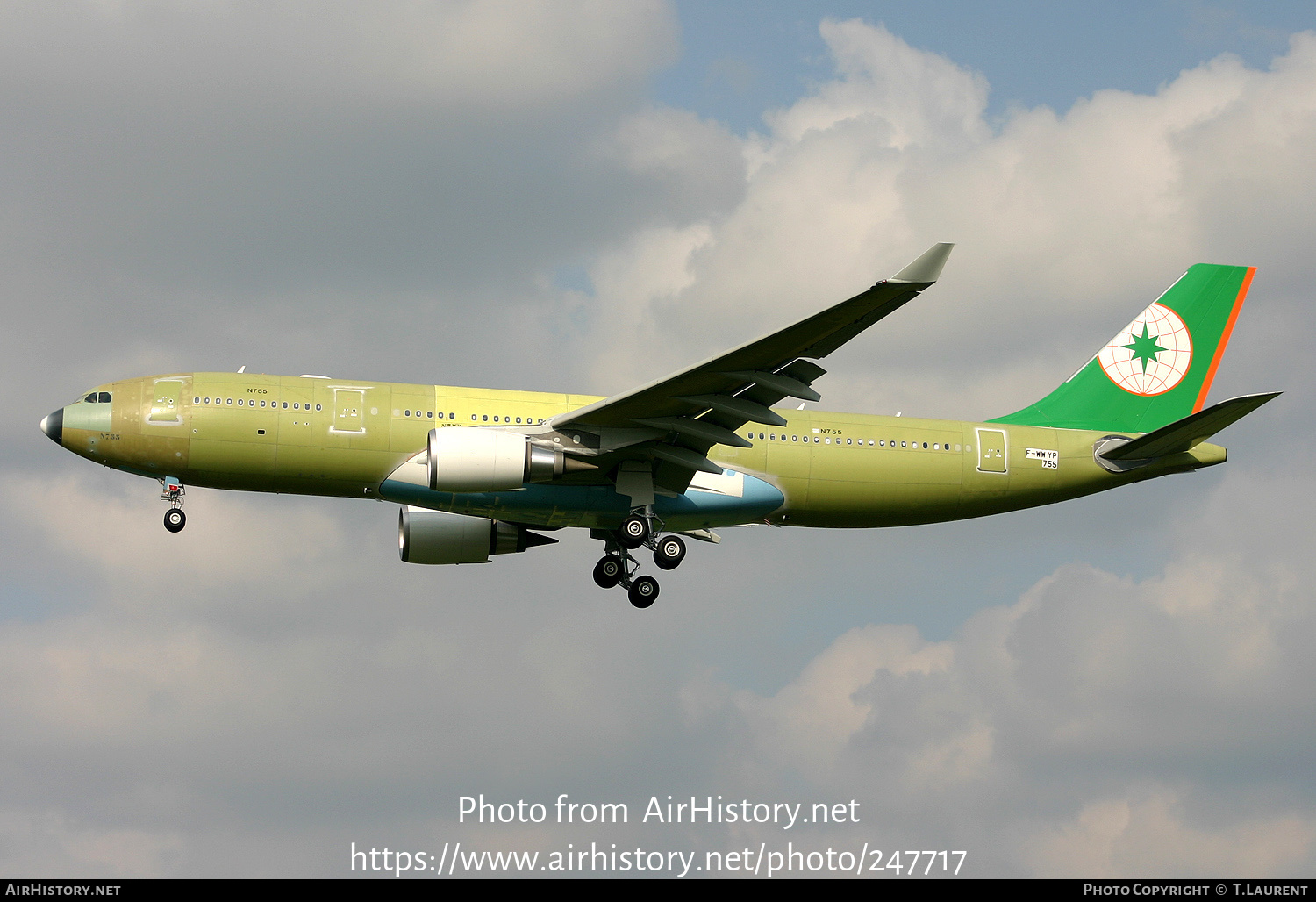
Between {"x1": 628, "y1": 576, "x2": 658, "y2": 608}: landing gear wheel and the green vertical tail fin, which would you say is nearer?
{"x1": 628, "y1": 576, "x2": 658, "y2": 608}: landing gear wheel

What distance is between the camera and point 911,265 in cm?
2600

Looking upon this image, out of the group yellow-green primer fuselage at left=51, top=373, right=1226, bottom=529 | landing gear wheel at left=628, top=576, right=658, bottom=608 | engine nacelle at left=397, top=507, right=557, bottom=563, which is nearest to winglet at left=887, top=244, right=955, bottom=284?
yellow-green primer fuselage at left=51, top=373, right=1226, bottom=529

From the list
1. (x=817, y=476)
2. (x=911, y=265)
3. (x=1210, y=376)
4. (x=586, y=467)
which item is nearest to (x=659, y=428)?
(x=586, y=467)

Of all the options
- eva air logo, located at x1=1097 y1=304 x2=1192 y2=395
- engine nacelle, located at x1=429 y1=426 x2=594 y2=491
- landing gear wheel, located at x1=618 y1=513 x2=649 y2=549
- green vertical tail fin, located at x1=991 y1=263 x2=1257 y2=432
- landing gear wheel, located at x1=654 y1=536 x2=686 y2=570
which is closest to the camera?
engine nacelle, located at x1=429 y1=426 x2=594 y2=491

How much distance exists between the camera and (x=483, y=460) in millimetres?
32625

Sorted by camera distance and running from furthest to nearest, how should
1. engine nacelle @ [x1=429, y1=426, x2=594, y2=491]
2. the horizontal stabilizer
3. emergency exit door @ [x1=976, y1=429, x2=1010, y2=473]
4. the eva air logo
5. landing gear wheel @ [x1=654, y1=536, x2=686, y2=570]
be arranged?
the eva air logo < emergency exit door @ [x1=976, y1=429, x2=1010, y2=473] < landing gear wheel @ [x1=654, y1=536, x2=686, y2=570] < the horizontal stabilizer < engine nacelle @ [x1=429, y1=426, x2=594, y2=491]

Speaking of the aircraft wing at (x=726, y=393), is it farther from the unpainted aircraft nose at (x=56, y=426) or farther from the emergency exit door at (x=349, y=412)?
the unpainted aircraft nose at (x=56, y=426)

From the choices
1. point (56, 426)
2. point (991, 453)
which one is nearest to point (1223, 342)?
point (991, 453)

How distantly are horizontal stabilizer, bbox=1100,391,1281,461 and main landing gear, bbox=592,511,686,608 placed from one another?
12.6 m

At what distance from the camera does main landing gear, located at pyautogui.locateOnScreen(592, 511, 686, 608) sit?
1396 inches

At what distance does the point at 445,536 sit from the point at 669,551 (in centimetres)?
650

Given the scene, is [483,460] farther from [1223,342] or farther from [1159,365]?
[1223,342]

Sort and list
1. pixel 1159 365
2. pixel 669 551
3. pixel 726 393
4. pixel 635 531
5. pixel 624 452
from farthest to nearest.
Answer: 1. pixel 1159 365
2. pixel 669 551
3. pixel 635 531
4. pixel 624 452
5. pixel 726 393

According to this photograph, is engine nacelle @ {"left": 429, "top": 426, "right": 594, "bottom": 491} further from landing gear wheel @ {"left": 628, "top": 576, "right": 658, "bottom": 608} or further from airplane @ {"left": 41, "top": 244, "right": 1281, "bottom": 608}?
landing gear wheel @ {"left": 628, "top": 576, "right": 658, "bottom": 608}
